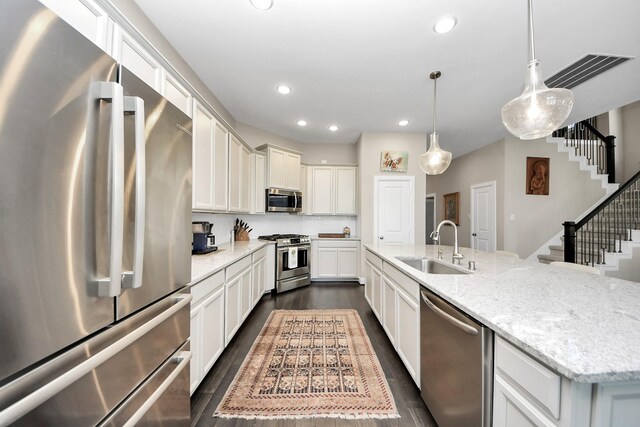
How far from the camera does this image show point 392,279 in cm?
215

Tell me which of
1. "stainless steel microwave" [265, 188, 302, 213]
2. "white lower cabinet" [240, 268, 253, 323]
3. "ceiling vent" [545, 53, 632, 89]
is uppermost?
"ceiling vent" [545, 53, 632, 89]

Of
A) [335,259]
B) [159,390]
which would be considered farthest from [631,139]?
[159,390]

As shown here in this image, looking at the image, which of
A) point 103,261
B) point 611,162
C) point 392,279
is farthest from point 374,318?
point 611,162

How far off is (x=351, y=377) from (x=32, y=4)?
2.39m

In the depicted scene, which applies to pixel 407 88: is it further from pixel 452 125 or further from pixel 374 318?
pixel 374 318

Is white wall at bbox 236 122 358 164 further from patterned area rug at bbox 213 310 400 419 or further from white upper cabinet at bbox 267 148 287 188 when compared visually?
patterned area rug at bbox 213 310 400 419

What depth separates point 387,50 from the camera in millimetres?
2275

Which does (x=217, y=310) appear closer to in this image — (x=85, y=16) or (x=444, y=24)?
(x=85, y=16)

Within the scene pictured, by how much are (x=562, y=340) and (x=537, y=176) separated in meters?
5.49

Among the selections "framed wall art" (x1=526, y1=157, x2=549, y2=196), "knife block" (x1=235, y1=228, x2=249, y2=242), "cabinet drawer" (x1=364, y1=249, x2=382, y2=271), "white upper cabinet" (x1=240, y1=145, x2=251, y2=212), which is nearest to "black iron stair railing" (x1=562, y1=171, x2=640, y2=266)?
"framed wall art" (x1=526, y1=157, x2=549, y2=196)

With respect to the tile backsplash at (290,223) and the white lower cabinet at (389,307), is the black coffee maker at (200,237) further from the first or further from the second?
the white lower cabinet at (389,307)

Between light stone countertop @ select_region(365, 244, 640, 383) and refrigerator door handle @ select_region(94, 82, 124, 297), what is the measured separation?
130 cm

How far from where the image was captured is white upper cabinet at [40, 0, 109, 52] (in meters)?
1.06

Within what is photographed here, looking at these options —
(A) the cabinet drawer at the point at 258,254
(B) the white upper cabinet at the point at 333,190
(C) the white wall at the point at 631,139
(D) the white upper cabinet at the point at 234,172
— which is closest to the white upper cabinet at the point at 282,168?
(B) the white upper cabinet at the point at 333,190
